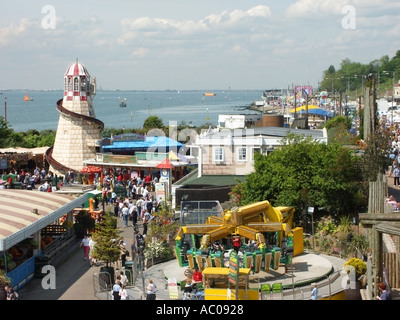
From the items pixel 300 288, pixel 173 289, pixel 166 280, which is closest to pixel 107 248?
pixel 166 280

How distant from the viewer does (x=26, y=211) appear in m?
23.7

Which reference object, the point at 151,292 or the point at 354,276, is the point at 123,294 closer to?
the point at 151,292

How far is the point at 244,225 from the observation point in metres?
20.4

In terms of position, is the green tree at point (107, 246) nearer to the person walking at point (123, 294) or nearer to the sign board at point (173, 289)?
the person walking at point (123, 294)

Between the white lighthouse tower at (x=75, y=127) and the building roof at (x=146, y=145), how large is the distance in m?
1.54

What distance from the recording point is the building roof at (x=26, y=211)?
20.9m

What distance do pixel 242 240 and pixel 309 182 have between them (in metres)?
8.33

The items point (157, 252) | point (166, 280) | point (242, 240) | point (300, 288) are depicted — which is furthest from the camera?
point (157, 252)

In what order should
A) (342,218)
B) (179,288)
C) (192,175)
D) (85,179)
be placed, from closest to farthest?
1. (179,288)
2. (342,218)
3. (192,175)
4. (85,179)

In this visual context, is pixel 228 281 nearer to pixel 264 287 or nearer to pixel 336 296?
pixel 264 287

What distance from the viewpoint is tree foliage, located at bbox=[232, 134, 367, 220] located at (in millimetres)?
28266

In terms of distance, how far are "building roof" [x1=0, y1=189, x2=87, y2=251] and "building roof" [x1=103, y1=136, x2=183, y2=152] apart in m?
18.4
